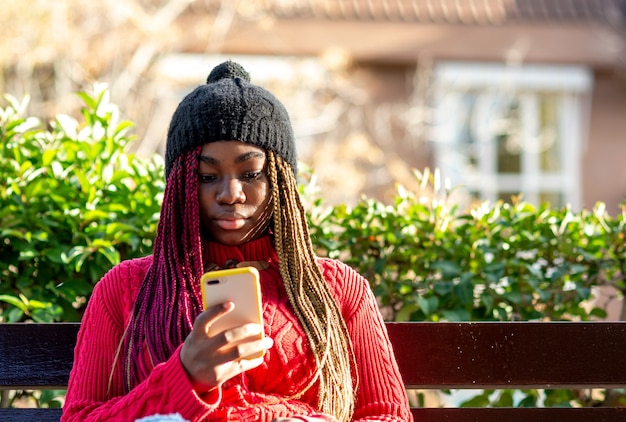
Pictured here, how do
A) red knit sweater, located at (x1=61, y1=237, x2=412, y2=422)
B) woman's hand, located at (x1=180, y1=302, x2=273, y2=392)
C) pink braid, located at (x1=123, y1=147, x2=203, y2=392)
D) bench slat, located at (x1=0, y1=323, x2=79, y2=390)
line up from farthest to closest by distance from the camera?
bench slat, located at (x1=0, y1=323, x2=79, y2=390) < pink braid, located at (x1=123, y1=147, x2=203, y2=392) < red knit sweater, located at (x1=61, y1=237, x2=412, y2=422) < woman's hand, located at (x1=180, y1=302, x2=273, y2=392)

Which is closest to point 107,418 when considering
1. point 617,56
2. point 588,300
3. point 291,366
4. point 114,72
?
point 291,366

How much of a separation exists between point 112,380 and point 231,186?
1.92 ft

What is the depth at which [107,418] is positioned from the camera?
7.58 ft

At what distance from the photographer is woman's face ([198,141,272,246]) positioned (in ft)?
8.20

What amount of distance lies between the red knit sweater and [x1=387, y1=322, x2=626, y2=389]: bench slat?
1.00 ft

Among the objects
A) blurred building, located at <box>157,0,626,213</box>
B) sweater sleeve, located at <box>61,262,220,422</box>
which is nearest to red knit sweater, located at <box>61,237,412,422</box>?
sweater sleeve, located at <box>61,262,220,422</box>

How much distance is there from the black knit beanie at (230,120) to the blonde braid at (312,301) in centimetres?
7

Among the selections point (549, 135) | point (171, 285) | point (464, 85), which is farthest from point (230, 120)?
point (549, 135)

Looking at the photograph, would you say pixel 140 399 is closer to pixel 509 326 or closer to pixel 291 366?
pixel 291 366

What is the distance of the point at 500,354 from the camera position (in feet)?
9.62

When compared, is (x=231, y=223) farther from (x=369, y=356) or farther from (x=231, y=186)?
(x=369, y=356)

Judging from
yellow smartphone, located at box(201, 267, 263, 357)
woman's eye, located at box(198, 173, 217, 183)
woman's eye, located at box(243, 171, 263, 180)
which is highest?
woman's eye, located at box(243, 171, 263, 180)

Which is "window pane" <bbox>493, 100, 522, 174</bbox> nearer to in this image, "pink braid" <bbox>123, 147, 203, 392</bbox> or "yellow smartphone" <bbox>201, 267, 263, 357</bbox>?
"pink braid" <bbox>123, 147, 203, 392</bbox>

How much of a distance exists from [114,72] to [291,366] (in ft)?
22.6
